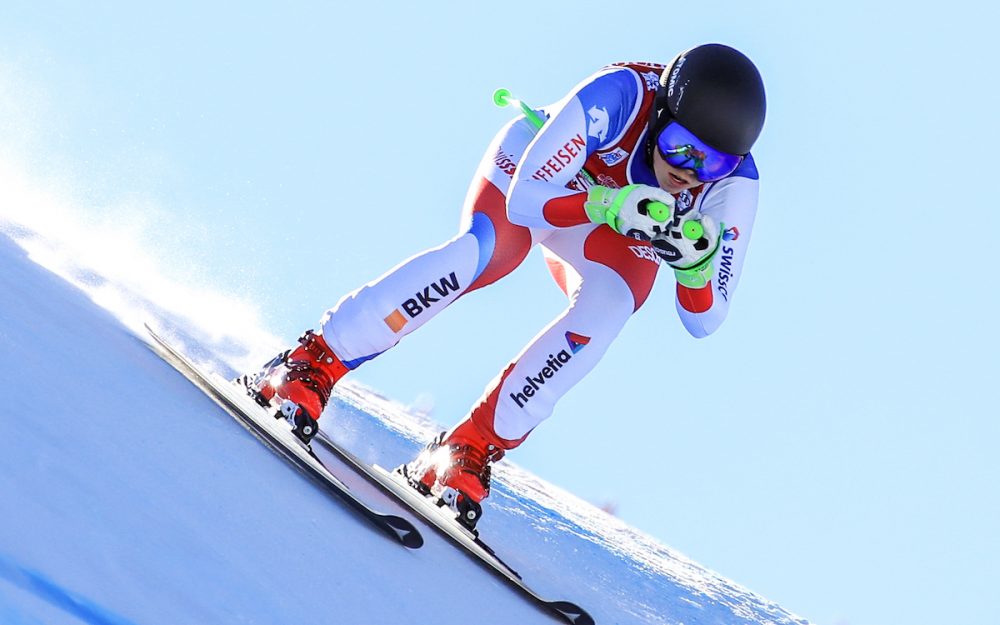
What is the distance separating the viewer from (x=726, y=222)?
3678mm

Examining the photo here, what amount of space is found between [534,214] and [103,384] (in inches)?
62.4

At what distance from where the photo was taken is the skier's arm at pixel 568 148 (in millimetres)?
3525

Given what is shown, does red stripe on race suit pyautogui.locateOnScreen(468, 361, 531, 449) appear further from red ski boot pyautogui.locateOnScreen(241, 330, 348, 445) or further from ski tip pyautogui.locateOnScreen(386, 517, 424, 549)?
ski tip pyautogui.locateOnScreen(386, 517, 424, 549)

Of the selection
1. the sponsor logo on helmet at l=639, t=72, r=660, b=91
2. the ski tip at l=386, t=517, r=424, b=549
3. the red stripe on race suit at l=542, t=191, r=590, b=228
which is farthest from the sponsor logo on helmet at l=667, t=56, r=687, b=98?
the ski tip at l=386, t=517, r=424, b=549

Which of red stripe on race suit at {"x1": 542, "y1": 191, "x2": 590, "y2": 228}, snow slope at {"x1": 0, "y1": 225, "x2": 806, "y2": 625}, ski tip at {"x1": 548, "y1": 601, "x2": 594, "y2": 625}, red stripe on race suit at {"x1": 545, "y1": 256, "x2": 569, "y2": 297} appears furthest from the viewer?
red stripe on race suit at {"x1": 545, "y1": 256, "x2": 569, "y2": 297}

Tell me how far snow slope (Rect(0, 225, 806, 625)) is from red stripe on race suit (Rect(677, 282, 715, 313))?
1043mm

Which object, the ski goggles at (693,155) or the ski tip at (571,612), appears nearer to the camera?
the ski tip at (571,612)

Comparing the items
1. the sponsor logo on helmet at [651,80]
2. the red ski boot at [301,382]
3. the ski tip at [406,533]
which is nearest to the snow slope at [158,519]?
the ski tip at [406,533]

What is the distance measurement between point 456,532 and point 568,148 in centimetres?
131

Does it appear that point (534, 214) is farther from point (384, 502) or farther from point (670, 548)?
point (670, 548)

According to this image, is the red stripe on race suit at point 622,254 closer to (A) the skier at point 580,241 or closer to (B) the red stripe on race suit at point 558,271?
(A) the skier at point 580,241

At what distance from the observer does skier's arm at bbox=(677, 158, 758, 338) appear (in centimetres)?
366

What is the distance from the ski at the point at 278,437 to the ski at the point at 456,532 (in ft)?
1.29

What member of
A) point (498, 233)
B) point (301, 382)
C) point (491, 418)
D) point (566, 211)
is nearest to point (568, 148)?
point (566, 211)
